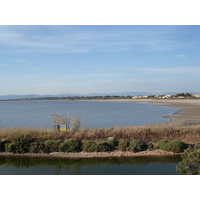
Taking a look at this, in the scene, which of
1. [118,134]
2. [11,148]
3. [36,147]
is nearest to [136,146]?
[118,134]

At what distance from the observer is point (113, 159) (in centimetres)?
1284

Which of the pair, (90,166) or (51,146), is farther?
(51,146)

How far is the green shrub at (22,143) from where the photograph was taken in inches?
558

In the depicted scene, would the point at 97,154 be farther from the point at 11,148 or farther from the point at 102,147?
the point at 11,148

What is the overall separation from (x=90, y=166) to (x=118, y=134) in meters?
5.13

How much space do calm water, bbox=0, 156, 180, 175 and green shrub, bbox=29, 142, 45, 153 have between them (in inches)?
33.6

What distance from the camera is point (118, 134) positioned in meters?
16.4

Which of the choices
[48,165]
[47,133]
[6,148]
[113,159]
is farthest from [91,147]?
[6,148]

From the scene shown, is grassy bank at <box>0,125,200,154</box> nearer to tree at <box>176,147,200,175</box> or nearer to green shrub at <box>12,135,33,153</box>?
green shrub at <box>12,135,33,153</box>

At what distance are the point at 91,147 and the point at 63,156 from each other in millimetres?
1840

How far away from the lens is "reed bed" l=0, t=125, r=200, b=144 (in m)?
15.8

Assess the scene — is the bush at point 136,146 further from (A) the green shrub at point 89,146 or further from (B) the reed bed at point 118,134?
(A) the green shrub at point 89,146

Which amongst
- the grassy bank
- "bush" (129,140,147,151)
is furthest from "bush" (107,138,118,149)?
"bush" (129,140,147,151)

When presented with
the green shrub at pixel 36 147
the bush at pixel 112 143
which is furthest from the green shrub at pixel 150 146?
the green shrub at pixel 36 147
